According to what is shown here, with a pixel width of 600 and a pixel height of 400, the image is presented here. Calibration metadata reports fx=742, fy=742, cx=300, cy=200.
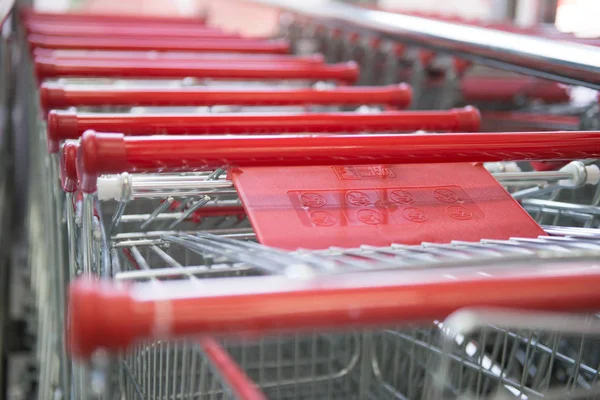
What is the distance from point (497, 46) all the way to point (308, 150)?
3.24 ft

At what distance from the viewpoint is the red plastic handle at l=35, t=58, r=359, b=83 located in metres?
2.09

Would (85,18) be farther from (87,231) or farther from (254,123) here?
(87,231)

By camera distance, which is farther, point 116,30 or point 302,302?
point 116,30

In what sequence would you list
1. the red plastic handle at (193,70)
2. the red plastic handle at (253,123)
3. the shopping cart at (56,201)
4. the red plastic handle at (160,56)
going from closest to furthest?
the red plastic handle at (253,123), the shopping cart at (56,201), the red plastic handle at (193,70), the red plastic handle at (160,56)

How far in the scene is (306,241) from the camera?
3.93ft

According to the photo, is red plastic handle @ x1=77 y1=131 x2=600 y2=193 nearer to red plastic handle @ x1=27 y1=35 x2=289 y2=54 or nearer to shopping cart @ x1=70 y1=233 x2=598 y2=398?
shopping cart @ x1=70 y1=233 x2=598 y2=398

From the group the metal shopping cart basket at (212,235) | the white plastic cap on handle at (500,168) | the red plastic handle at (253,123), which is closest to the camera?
the metal shopping cart basket at (212,235)

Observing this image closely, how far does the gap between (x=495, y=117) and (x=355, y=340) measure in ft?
3.82

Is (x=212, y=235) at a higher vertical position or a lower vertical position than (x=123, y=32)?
lower

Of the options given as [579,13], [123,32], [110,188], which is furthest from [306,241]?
[579,13]

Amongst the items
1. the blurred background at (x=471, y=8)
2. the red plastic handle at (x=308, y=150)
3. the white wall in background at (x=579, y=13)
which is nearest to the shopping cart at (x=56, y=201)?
the red plastic handle at (x=308, y=150)

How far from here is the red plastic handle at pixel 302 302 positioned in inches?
29.6

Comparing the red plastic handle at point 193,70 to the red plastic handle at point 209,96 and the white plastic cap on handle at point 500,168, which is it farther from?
the white plastic cap on handle at point 500,168

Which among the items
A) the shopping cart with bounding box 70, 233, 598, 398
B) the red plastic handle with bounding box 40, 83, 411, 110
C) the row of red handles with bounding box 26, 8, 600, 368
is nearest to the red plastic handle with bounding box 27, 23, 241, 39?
the row of red handles with bounding box 26, 8, 600, 368
